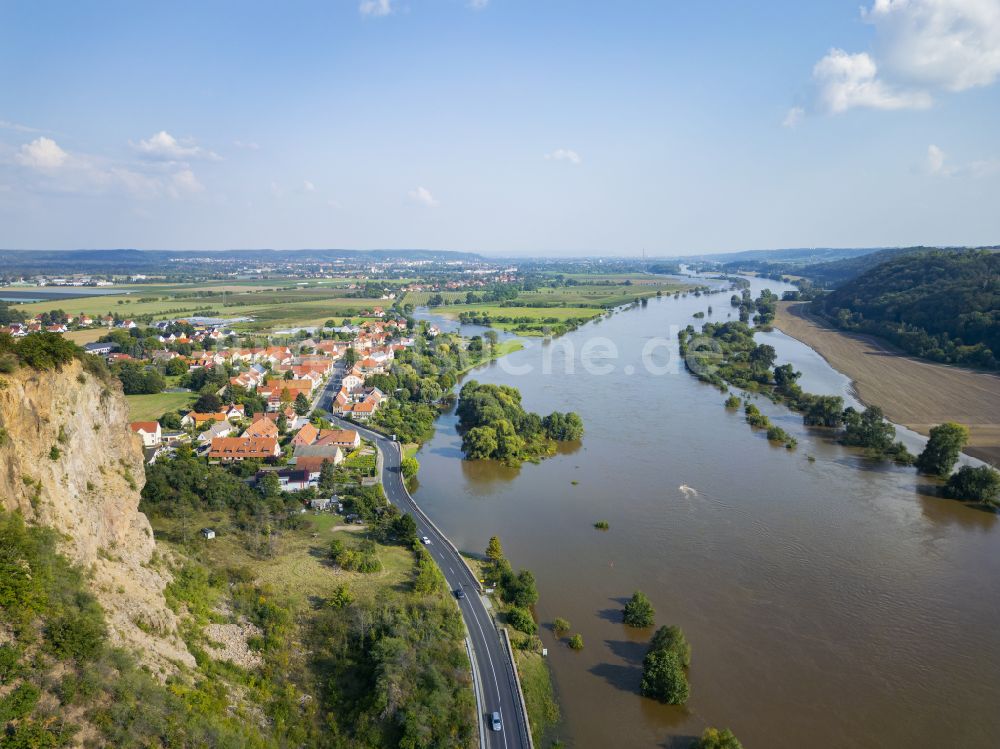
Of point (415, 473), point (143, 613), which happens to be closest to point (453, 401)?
point (415, 473)

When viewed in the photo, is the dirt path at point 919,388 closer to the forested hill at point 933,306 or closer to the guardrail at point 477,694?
the forested hill at point 933,306

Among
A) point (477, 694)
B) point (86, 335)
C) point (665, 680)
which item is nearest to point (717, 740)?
point (665, 680)

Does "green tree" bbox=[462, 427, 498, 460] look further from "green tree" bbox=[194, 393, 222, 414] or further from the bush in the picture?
"green tree" bbox=[194, 393, 222, 414]

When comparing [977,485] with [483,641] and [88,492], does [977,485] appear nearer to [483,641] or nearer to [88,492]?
[483,641]

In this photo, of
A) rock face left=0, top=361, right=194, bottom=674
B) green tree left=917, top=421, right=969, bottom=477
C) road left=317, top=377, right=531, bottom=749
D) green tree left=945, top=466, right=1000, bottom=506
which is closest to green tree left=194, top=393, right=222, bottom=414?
road left=317, top=377, right=531, bottom=749

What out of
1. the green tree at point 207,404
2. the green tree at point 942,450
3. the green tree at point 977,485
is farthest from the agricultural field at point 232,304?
the green tree at point 977,485

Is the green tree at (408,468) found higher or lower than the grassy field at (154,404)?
lower

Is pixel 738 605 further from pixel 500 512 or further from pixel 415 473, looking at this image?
pixel 415 473
